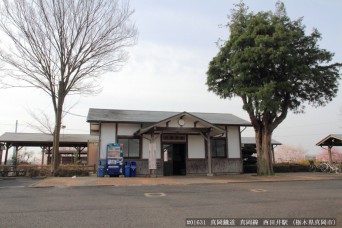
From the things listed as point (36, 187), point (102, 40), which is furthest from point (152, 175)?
point (102, 40)

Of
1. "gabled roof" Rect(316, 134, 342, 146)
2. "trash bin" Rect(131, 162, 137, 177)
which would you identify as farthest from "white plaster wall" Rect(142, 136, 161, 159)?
"gabled roof" Rect(316, 134, 342, 146)

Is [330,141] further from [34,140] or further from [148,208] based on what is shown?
[34,140]

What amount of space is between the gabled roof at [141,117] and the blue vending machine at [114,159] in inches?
71.5

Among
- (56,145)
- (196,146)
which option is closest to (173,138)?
(196,146)

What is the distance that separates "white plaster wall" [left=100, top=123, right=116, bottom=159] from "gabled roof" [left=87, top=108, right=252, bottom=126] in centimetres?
52

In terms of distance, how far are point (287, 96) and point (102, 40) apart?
12964 mm

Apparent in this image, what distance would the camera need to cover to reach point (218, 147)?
869 inches

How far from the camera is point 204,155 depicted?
2144 cm

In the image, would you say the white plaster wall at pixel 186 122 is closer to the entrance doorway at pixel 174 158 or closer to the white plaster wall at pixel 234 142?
the entrance doorway at pixel 174 158

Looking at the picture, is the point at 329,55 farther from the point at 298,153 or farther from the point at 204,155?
the point at 298,153

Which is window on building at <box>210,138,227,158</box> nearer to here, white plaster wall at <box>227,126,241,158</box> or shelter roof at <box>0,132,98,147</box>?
white plaster wall at <box>227,126,241,158</box>

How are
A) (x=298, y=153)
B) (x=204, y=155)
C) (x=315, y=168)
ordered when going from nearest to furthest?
1. (x=204, y=155)
2. (x=315, y=168)
3. (x=298, y=153)

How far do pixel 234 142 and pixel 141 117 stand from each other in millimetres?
7124

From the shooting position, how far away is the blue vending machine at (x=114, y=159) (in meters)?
18.8
